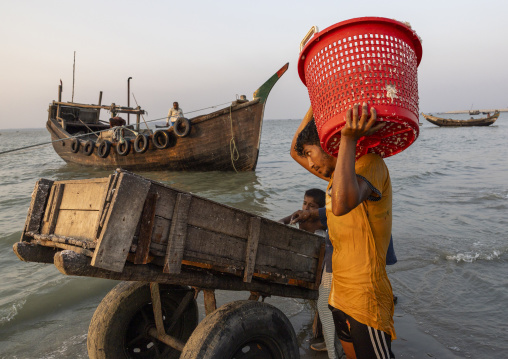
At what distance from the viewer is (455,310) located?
3.66 metres

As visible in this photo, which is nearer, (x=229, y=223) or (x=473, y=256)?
(x=229, y=223)

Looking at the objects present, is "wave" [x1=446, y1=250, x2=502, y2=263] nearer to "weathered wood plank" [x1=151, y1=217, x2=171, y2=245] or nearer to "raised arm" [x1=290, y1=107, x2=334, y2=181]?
"raised arm" [x1=290, y1=107, x2=334, y2=181]

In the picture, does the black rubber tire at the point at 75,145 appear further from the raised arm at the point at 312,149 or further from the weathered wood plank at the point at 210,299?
the raised arm at the point at 312,149

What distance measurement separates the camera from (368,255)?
68.9 inches

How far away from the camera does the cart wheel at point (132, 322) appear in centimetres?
226

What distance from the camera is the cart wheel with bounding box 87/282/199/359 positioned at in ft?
7.43

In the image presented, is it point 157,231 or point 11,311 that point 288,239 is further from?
point 11,311

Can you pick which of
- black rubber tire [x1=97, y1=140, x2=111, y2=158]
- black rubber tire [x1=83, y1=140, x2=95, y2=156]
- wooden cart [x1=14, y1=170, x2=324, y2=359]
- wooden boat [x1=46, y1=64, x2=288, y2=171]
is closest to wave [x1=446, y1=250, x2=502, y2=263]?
wooden cart [x1=14, y1=170, x2=324, y2=359]

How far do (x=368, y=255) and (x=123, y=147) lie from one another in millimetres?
13680

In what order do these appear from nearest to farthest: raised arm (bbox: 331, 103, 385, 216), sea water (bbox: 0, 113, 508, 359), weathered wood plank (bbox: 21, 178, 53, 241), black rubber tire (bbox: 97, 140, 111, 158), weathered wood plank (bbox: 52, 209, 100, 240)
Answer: raised arm (bbox: 331, 103, 385, 216)
weathered wood plank (bbox: 52, 209, 100, 240)
weathered wood plank (bbox: 21, 178, 53, 241)
sea water (bbox: 0, 113, 508, 359)
black rubber tire (bbox: 97, 140, 111, 158)

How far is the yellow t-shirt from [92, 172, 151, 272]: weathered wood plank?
1.00 metres

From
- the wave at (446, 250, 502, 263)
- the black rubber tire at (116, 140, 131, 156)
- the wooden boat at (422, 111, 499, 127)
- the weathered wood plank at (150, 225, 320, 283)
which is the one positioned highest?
the wooden boat at (422, 111, 499, 127)

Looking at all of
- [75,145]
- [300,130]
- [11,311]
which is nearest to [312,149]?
[300,130]

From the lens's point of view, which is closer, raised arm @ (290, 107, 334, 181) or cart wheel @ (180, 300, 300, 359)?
cart wheel @ (180, 300, 300, 359)
